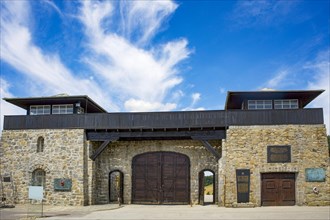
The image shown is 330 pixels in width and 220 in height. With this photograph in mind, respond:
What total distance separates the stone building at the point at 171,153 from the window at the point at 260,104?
6 cm

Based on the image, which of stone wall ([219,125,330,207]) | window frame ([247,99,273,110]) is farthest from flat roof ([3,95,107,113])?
window frame ([247,99,273,110])

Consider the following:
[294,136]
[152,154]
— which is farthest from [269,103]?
[152,154]

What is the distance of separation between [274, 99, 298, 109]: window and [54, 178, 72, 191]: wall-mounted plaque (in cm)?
1379

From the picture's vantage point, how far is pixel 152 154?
21.8m

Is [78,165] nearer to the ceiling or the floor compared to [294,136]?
nearer to the floor

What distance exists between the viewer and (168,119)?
20312mm

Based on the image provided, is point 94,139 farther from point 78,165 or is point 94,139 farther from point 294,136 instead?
point 294,136

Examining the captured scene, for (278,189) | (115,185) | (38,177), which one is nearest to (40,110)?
(38,177)

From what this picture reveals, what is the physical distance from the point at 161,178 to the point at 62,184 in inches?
240

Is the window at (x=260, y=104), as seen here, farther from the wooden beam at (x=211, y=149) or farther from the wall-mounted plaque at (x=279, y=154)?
the wooden beam at (x=211, y=149)

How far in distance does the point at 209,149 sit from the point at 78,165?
7.99 m

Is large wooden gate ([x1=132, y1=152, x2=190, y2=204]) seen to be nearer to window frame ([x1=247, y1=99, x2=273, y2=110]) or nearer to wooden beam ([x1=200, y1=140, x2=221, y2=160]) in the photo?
wooden beam ([x1=200, y1=140, x2=221, y2=160])

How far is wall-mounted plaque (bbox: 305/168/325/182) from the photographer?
62.4 feet

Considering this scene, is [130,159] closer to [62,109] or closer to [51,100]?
[62,109]
